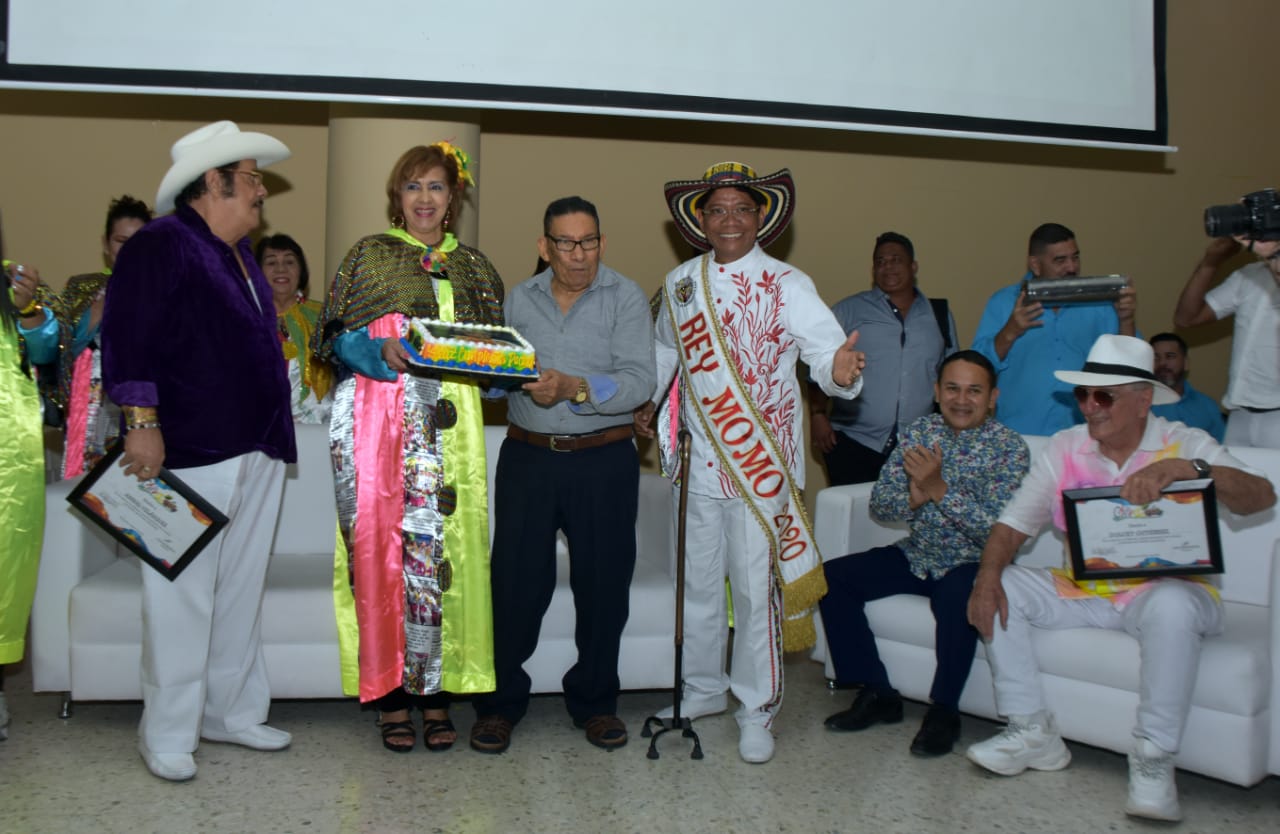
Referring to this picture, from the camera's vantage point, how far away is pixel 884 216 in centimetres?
560

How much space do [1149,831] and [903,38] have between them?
8.83ft

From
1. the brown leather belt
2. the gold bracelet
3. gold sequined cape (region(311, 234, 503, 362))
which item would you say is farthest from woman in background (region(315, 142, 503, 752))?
the gold bracelet

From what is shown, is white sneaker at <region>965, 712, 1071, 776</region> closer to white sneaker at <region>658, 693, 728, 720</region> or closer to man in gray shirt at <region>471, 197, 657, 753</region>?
white sneaker at <region>658, 693, 728, 720</region>

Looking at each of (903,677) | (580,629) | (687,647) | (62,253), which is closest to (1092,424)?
(903,677)

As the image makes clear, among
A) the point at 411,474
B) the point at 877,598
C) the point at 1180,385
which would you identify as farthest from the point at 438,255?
the point at 1180,385

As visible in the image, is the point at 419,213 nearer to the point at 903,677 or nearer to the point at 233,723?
the point at 233,723

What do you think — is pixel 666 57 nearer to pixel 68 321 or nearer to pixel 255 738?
pixel 68 321

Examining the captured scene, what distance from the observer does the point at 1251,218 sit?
3281mm

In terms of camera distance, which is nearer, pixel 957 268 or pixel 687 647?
pixel 687 647

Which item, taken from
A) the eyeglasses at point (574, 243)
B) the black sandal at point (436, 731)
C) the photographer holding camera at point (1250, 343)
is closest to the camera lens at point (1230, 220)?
the photographer holding camera at point (1250, 343)

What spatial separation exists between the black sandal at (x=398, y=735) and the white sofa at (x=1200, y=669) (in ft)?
4.36

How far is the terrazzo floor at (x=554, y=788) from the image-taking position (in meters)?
2.65

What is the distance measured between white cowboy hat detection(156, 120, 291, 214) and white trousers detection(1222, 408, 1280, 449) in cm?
325

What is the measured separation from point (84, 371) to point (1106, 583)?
10.4 ft
